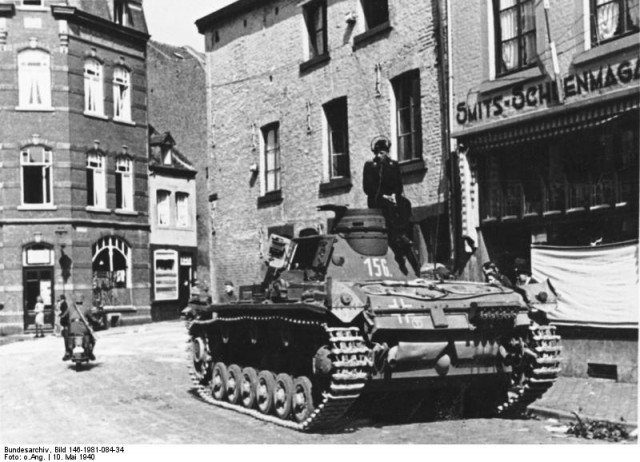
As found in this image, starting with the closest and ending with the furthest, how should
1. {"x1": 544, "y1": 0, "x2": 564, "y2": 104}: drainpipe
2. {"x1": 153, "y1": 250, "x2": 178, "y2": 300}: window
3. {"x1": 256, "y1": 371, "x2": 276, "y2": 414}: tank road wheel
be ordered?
{"x1": 256, "y1": 371, "x2": 276, "y2": 414}: tank road wheel
{"x1": 544, "y1": 0, "x2": 564, "y2": 104}: drainpipe
{"x1": 153, "y1": 250, "x2": 178, "y2": 300}: window

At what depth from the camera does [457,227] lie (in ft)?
53.7

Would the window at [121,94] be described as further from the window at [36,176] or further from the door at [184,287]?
the door at [184,287]

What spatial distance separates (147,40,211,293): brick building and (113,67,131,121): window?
9.43 ft

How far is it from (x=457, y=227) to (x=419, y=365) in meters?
6.17

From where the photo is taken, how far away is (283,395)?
1178 centimetres

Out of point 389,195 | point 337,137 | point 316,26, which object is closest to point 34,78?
point 316,26

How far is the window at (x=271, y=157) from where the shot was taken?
21875 mm

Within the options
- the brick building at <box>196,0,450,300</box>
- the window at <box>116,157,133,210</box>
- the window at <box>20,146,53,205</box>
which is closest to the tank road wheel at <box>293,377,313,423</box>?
the brick building at <box>196,0,450,300</box>

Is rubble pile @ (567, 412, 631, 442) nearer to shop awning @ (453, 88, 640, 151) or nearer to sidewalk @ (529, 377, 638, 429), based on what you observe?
sidewalk @ (529, 377, 638, 429)

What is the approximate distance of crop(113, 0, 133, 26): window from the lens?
3228cm

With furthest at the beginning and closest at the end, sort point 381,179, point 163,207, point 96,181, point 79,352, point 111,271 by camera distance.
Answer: point 163,207 < point 111,271 < point 96,181 < point 79,352 < point 381,179

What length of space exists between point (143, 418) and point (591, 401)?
5803 millimetres

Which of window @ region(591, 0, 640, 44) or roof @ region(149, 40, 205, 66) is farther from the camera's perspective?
roof @ region(149, 40, 205, 66)

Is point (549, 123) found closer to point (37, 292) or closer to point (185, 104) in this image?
point (37, 292)
